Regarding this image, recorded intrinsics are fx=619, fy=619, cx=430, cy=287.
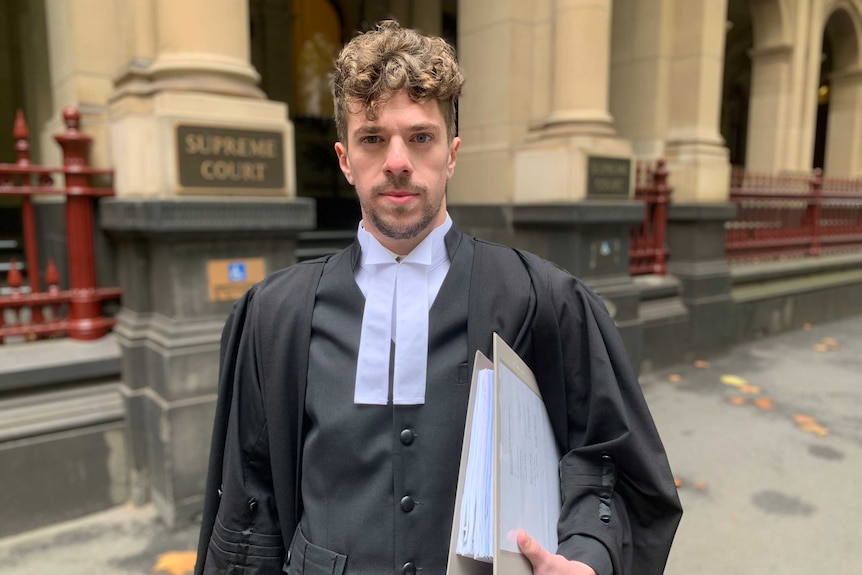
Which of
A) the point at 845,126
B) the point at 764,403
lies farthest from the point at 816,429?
the point at 845,126

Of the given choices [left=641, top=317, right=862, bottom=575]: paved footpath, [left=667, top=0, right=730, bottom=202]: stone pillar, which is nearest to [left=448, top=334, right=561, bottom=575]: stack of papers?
[left=641, top=317, right=862, bottom=575]: paved footpath

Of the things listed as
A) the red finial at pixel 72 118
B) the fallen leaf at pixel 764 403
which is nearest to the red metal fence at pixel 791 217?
the fallen leaf at pixel 764 403

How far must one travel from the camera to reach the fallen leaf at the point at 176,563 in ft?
10.6

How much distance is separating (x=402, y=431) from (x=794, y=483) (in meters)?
3.87

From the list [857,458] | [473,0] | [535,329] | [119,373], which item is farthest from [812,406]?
[119,373]

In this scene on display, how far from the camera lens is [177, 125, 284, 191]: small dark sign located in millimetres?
3594

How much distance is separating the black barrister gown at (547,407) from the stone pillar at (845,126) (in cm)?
1492

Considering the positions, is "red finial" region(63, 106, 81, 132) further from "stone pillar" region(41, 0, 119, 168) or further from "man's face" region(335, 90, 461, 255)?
"man's face" region(335, 90, 461, 255)

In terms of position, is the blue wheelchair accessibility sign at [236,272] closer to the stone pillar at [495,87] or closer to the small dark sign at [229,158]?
the small dark sign at [229,158]

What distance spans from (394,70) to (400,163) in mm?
191

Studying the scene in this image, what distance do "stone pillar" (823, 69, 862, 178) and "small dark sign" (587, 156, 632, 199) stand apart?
10.4 meters

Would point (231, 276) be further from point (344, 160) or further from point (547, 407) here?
point (547, 407)

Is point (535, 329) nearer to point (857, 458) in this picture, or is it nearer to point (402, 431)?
point (402, 431)

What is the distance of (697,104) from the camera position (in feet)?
24.5
